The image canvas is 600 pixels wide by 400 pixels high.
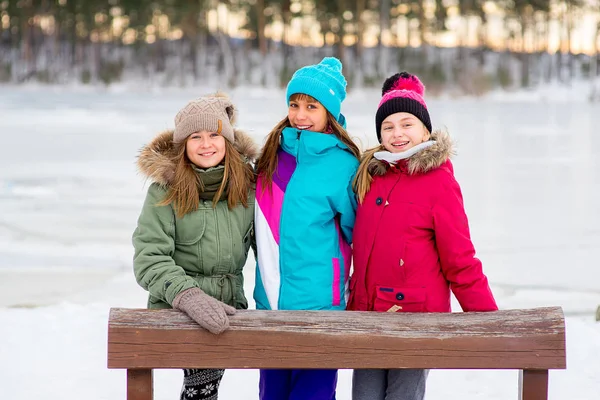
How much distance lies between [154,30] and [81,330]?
100 feet

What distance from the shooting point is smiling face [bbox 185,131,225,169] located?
2637 mm

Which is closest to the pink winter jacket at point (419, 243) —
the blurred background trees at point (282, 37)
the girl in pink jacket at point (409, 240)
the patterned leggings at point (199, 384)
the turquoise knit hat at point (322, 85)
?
the girl in pink jacket at point (409, 240)

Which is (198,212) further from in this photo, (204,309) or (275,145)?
(204,309)

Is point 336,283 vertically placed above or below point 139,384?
above

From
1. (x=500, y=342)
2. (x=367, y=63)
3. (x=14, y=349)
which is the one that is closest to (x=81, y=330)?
(x=14, y=349)

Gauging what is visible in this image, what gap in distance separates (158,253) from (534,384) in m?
1.12

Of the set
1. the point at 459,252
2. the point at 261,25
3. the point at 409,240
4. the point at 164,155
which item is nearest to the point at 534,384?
the point at 459,252

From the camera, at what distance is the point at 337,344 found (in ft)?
7.00

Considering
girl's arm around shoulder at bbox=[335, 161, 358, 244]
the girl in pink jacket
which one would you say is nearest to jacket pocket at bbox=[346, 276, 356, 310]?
the girl in pink jacket

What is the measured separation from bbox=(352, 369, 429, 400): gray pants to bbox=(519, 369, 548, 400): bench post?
456mm

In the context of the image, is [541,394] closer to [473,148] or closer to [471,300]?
[471,300]

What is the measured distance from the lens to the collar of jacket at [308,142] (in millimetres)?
2650

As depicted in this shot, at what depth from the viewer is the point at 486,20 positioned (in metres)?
33.8

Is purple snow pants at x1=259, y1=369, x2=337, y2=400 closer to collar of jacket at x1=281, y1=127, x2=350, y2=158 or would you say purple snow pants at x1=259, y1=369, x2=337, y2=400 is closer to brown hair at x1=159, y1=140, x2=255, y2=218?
brown hair at x1=159, y1=140, x2=255, y2=218
